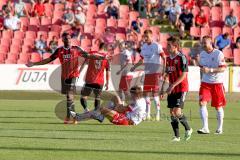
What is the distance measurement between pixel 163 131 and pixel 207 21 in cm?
1877

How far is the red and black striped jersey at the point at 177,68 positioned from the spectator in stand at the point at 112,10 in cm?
2045

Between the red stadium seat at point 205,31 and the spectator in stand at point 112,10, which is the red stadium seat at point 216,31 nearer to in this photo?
the red stadium seat at point 205,31

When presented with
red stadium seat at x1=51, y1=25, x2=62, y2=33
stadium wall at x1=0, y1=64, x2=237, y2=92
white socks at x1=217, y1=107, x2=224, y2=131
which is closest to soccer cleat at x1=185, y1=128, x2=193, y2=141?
white socks at x1=217, y1=107, x2=224, y2=131

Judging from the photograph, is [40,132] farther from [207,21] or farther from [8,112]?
[207,21]

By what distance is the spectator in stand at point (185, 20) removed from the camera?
35781 mm

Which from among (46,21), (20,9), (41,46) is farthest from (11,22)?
(41,46)

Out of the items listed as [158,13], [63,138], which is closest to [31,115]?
[63,138]

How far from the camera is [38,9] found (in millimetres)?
37312

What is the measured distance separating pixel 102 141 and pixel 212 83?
3685 mm

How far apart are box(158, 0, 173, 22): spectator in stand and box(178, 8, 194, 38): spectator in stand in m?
0.79

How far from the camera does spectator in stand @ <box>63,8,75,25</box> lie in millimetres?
36469

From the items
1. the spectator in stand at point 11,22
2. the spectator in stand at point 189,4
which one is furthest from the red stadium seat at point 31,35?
the spectator in stand at point 189,4

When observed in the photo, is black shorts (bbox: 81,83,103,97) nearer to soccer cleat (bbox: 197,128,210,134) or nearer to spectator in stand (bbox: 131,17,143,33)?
soccer cleat (bbox: 197,128,210,134)

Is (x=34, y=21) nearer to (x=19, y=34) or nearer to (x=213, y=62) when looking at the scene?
(x=19, y=34)
